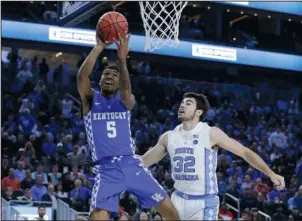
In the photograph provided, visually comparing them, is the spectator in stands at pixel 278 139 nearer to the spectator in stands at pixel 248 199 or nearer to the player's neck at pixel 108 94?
the spectator in stands at pixel 248 199

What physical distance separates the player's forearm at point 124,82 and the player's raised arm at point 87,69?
0.77 feet

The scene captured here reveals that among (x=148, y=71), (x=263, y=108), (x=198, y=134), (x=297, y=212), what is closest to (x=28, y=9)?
(x=148, y=71)

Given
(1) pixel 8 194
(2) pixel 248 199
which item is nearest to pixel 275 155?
(2) pixel 248 199

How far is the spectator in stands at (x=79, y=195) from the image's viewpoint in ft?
42.8

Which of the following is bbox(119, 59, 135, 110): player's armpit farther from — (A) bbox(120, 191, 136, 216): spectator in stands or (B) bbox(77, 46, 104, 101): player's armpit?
(A) bbox(120, 191, 136, 216): spectator in stands

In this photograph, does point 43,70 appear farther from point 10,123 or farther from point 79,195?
point 79,195

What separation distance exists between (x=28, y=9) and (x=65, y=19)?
26.4ft

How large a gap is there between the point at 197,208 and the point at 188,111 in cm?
90

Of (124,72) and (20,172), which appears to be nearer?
(124,72)

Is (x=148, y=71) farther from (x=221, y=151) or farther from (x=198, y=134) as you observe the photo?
(x=198, y=134)

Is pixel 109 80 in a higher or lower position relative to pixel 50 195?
higher

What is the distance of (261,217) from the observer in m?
14.4

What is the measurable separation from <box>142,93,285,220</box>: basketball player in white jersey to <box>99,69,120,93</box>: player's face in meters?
0.85

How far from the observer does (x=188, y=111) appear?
25.0 ft
